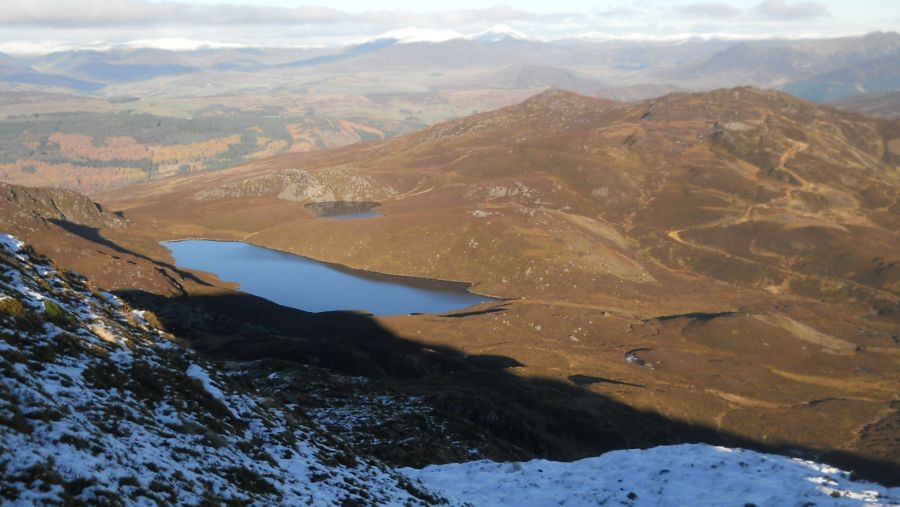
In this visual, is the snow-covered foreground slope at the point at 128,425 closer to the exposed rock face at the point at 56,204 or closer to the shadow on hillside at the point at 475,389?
the shadow on hillside at the point at 475,389

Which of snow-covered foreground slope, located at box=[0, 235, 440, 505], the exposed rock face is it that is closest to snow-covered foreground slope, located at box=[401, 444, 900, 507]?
snow-covered foreground slope, located at box=[0, 235, 440, 505]

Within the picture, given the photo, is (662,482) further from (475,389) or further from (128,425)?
(475,389)

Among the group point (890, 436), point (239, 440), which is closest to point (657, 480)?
point (239, 440)

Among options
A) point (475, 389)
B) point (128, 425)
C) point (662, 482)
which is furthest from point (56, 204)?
point (662, 482)

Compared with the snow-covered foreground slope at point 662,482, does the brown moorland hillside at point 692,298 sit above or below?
below

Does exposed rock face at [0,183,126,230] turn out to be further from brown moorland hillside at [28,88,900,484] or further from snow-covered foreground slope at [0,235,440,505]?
snow-covered foreground slope at [0,235,440,505]

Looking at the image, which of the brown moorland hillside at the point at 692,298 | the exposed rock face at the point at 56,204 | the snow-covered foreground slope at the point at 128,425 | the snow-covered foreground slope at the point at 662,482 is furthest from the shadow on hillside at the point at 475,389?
the exposed rock face at the point at 56,204
